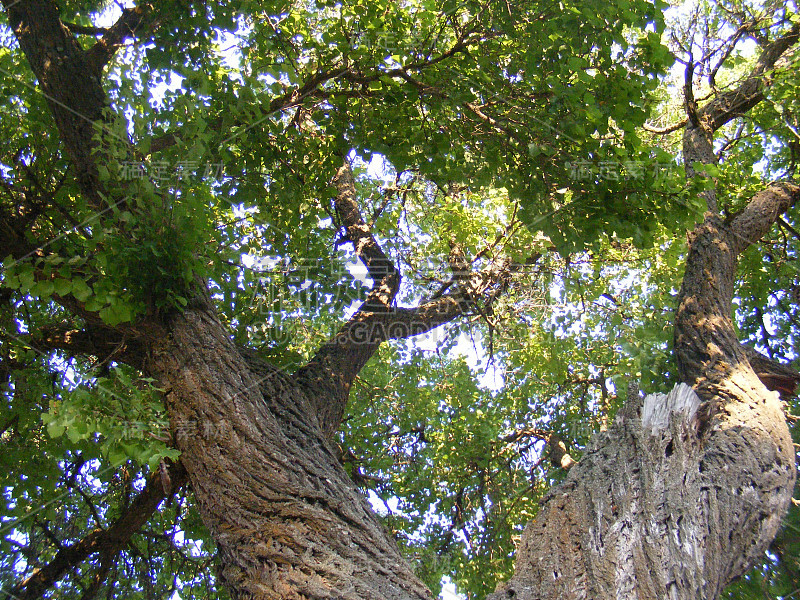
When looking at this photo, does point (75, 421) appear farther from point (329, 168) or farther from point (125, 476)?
point (329, 168)

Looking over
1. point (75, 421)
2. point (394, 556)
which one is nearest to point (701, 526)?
point (394, 556)

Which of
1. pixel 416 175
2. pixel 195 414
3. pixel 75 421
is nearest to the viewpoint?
pixel 75 421

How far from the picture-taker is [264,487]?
2.71 m

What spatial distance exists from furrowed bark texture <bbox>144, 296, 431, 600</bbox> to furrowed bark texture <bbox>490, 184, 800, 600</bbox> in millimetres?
606

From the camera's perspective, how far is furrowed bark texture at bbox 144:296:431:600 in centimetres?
237

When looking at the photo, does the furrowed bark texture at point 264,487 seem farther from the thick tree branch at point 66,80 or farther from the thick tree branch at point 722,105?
the thick tree branch at point 722,105

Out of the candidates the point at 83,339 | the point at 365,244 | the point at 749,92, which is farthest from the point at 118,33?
the point at 749,92

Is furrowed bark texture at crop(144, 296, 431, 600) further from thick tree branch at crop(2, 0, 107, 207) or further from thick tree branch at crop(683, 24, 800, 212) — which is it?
thick tree branch at crop(683, 24, 800, 212)

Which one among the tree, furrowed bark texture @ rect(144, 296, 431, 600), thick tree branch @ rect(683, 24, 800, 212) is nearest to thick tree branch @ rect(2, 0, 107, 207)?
the tree

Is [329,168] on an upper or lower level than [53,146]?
upper

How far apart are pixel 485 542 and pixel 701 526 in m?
4.61

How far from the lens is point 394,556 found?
260 cm

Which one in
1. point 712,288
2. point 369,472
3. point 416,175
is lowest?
point 369,472

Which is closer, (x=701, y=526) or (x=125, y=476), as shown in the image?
(x=701, y=526)
